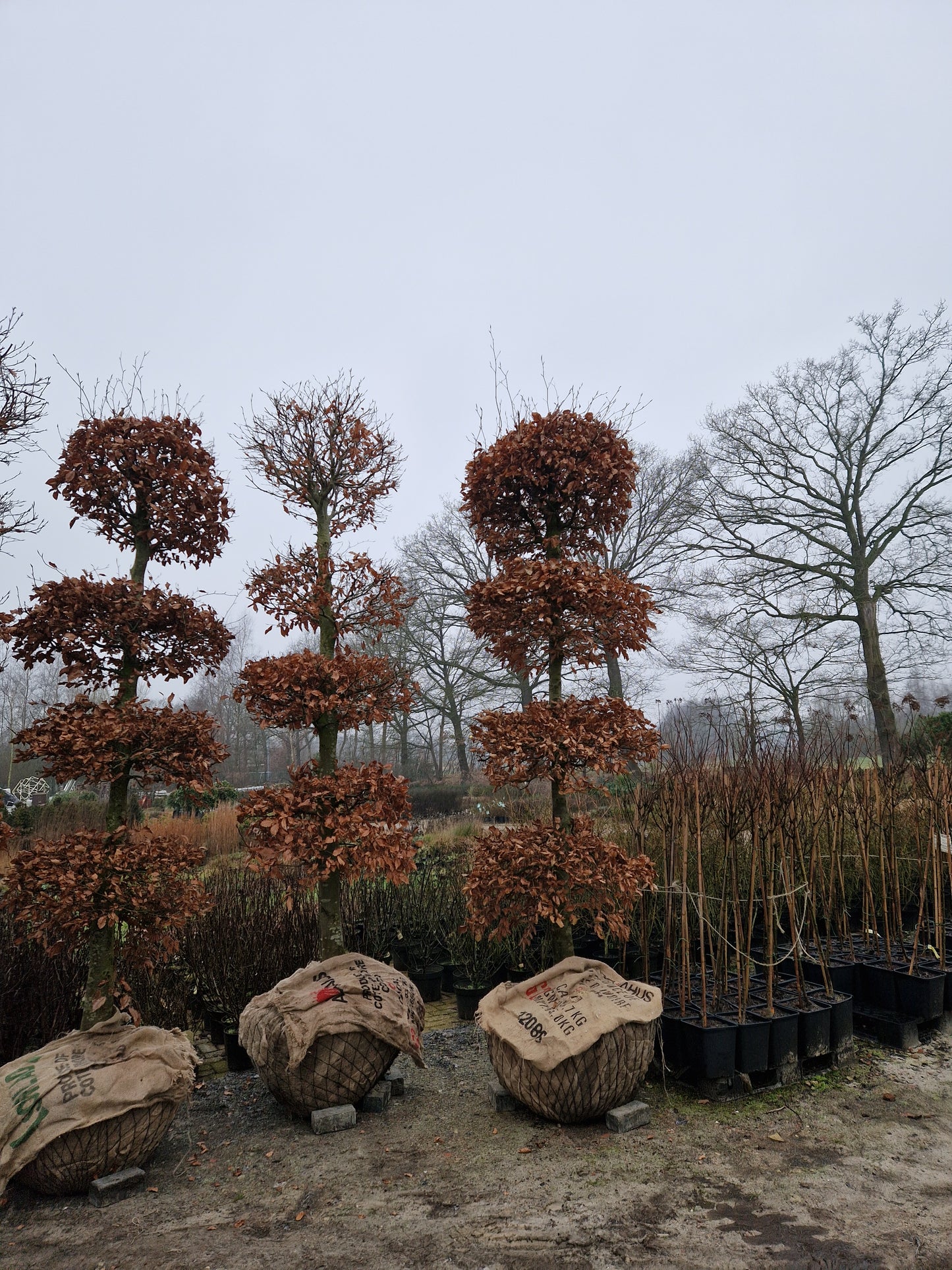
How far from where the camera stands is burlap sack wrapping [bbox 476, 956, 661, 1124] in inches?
126

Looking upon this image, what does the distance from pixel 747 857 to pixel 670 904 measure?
2038 mm

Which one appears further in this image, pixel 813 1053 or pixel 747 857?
pixel 747 857

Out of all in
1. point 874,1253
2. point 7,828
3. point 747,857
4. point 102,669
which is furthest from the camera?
point 747,857

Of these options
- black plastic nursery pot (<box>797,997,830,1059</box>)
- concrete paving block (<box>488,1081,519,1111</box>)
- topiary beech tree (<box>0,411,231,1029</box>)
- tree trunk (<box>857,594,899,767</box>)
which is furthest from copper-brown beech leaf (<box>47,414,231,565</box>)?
tree trunk (<box>857,594,899,767</box>)

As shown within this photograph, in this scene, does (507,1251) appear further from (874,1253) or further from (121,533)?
(121,533)

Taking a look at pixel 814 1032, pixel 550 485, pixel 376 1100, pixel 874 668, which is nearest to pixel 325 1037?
pixel 376 1100

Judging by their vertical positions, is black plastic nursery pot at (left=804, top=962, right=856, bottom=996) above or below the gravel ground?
above

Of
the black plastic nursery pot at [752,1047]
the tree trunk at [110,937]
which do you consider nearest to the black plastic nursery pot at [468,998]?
the black plastic nursery pot at [752,1047]

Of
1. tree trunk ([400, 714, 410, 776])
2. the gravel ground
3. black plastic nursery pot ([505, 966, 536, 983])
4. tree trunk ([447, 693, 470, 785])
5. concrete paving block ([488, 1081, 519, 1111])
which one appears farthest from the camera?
tree trunk ([400, 714, 410, 776])

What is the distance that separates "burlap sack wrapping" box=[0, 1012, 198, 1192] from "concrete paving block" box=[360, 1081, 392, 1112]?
2.90 feet

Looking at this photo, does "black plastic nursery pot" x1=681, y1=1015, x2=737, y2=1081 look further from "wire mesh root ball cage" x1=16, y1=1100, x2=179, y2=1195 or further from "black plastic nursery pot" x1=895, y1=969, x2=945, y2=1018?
"wire mesh root ball cage" x1=16, y1=1100, x2=179, y2=1195

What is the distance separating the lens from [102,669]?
3699 mm

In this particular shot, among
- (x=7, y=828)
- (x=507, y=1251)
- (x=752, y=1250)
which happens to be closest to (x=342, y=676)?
(x=7, y=828)

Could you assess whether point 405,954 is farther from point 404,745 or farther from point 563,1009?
point 404,745
